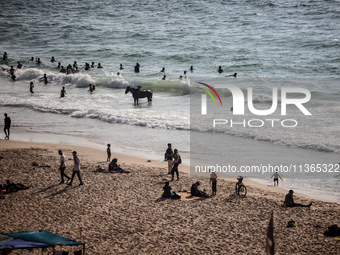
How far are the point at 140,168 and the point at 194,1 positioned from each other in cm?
5382

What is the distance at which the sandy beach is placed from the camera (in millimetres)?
11125

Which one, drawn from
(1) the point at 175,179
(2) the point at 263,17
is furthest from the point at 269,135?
(2) the point at 263,17

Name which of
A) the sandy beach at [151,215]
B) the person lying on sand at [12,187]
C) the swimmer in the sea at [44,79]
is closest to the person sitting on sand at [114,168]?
the sandy beach at [151,215]

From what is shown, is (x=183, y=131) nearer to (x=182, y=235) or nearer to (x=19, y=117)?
(x=19, y=117)

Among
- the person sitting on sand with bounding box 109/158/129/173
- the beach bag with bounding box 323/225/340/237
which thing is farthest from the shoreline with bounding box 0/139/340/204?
the beach bag with bounding box 323/225/340/237

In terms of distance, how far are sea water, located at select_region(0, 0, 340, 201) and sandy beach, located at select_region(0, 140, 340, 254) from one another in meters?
2.63

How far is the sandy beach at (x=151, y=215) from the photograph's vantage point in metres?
11.1

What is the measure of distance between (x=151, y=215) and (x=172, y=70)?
29.3 meters

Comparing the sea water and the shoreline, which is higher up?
the sea water

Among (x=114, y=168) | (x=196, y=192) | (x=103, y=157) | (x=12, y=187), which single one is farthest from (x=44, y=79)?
(x=196, y=192)

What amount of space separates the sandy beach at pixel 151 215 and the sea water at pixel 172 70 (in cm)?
263

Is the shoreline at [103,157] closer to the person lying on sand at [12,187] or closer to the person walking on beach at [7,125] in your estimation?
the person walking on beach at [7,125]

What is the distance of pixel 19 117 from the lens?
26312 mm

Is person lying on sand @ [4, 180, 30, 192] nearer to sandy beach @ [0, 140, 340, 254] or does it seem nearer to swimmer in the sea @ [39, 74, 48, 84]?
sandy beach @ [0, 140, 340, 254]
